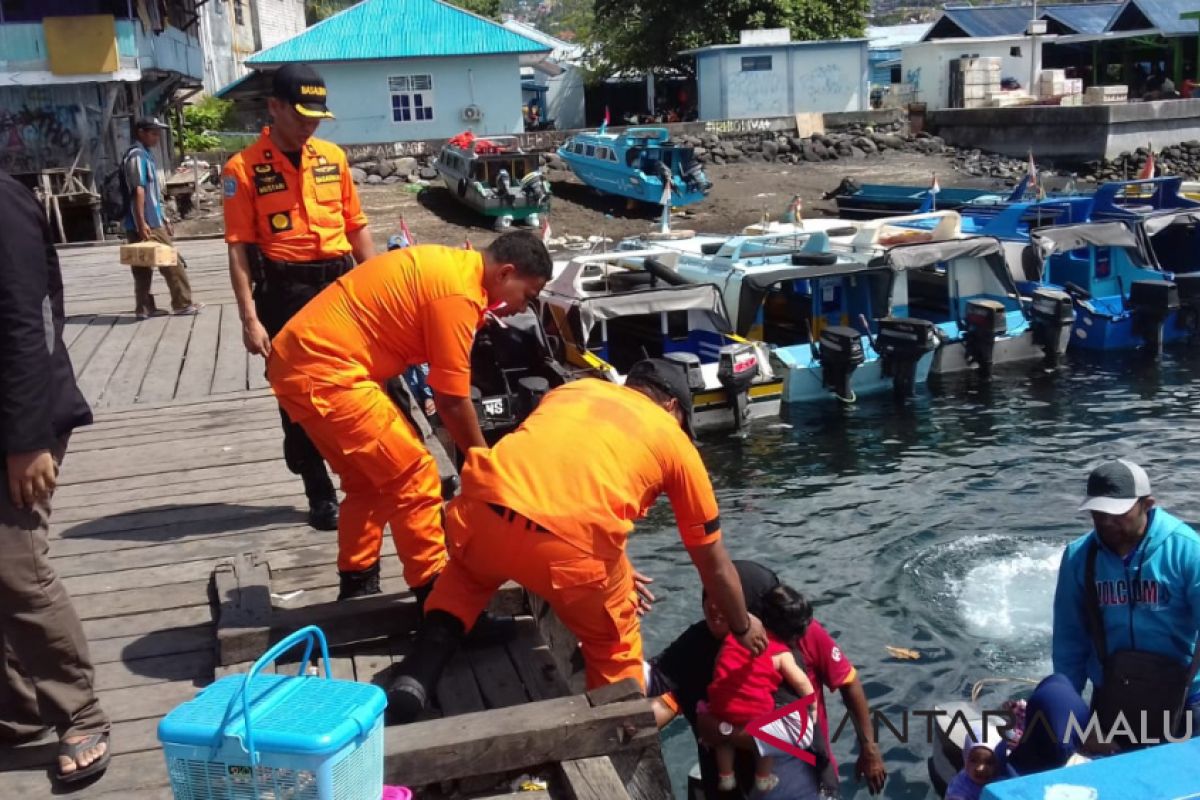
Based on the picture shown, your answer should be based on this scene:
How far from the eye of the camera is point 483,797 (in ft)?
11.3

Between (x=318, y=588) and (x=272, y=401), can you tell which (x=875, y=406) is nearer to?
(x=272, y=401)

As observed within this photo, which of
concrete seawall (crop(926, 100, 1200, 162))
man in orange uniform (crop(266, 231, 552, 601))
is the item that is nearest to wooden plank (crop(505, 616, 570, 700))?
→ man in orange uniform (crop(266, 231, 552, 601))

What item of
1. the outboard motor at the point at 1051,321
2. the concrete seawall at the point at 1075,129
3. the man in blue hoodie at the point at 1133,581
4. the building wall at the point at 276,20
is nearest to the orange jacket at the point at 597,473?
the man in blue hoodie at the point at 1133,581

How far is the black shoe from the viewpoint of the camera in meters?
5.44

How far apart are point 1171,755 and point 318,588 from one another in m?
3.27

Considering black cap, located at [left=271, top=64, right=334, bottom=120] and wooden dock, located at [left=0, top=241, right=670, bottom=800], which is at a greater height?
black cap, located at [left=271, top=64, right=334, bottom=120]

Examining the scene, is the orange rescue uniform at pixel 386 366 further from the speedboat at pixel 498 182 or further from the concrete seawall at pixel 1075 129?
the concrete seawall at pixel 1075 129

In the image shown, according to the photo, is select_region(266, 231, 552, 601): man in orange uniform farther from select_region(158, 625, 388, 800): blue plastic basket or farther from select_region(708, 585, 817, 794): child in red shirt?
select_region(158, 625, 388, 800): blue plastic basket

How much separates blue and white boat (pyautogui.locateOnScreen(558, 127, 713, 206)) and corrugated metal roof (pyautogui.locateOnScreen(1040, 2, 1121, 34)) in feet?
76.3

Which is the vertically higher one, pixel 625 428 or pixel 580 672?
pixel 625 428

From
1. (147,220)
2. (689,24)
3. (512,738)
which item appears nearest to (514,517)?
(512,738)

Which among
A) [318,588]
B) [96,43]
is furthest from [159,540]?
[96,43]

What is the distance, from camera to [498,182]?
27703mm

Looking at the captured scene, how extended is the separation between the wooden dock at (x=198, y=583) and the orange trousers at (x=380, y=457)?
311 mm
